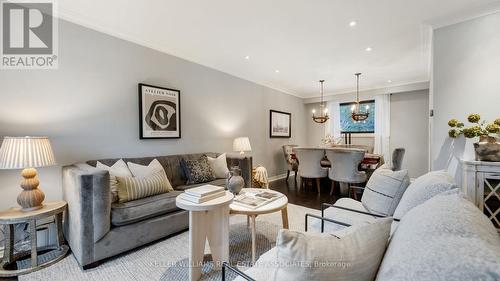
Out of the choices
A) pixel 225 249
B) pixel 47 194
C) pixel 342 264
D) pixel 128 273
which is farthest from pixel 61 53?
pixel 342 264

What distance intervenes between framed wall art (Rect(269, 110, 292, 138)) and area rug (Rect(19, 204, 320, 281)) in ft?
11.1

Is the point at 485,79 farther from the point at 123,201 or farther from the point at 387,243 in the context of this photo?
the point at 123,201

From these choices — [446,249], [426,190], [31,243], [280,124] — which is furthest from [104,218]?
[280,124]

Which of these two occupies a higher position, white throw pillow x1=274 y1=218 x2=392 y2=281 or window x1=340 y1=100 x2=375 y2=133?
window x1=340 y1=100 x2=375 y2=133

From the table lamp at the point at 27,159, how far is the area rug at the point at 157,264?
60cm

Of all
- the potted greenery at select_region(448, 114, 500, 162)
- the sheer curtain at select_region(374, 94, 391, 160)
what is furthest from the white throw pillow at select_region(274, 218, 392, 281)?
the sheer curtain at select_region(374, 94, 391, 160)

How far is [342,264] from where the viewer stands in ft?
2.04

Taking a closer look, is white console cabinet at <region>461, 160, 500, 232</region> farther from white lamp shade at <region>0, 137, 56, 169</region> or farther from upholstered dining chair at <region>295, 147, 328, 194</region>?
white lamp shade at <region>0, 137, 56, 169</region>

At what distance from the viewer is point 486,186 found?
213cm

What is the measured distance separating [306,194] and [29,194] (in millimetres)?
3818

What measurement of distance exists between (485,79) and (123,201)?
4078 millimetres

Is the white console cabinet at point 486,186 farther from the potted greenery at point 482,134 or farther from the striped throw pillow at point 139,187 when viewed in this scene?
the striped throw pillow at point 139,187

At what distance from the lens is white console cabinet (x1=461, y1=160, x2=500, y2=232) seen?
209 centimetres

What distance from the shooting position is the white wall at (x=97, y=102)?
212 centimetres
